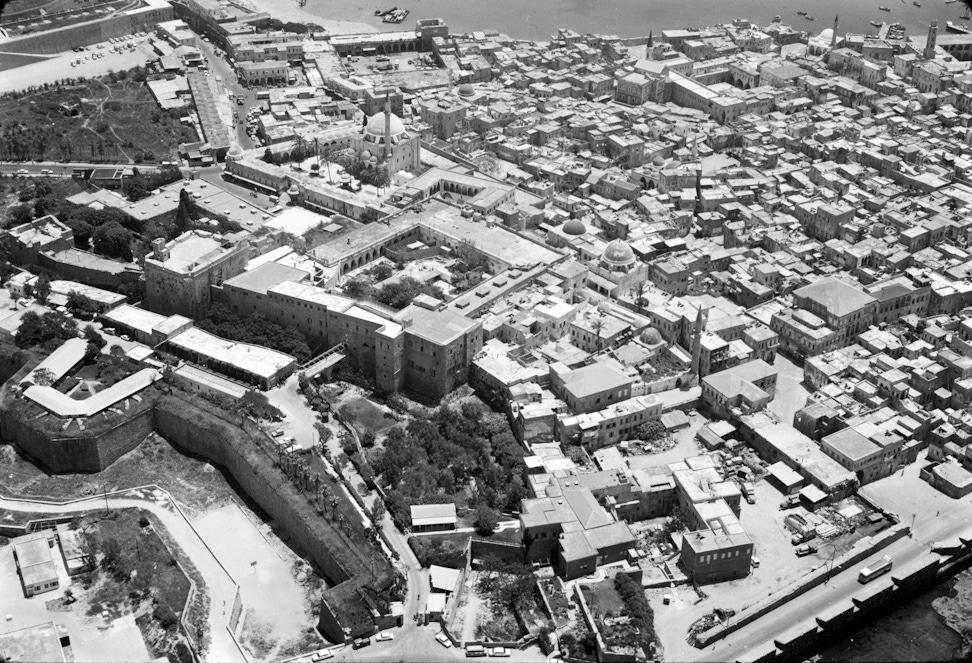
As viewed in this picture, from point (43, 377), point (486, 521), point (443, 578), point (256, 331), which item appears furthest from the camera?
point (256, 331)

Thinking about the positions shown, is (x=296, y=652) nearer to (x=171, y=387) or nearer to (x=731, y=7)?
(x=171, y=387)

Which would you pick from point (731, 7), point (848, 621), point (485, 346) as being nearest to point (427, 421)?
point (485, 346)

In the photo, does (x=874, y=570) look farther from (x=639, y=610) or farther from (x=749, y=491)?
(x=639, y=610)

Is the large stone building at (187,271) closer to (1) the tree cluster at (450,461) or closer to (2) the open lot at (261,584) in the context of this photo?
(2) the open lot at (261,584)

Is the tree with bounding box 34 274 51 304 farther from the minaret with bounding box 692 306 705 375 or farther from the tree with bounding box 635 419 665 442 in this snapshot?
the minaret with bounding box 692 306 705 375

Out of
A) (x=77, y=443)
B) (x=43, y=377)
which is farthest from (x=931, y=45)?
(x=77, y=443)
